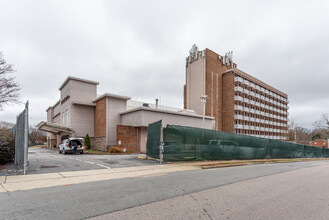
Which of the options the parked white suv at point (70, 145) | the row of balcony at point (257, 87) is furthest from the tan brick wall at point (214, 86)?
the parked white suv at point (70, 145)

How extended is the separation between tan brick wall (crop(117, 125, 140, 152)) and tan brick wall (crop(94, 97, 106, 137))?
328 centimetres

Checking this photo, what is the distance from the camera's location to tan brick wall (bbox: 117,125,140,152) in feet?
79.2

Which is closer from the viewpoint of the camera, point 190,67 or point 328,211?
point 328,211

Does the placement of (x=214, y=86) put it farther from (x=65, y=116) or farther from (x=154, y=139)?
(x=154, y=139)

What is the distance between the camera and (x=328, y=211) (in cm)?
462

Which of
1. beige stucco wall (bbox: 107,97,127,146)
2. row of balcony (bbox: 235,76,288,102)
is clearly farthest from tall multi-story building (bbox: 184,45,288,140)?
beige stucco wall (bbox: 107,97,127,146)

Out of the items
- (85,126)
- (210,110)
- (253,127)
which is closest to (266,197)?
(85,126)

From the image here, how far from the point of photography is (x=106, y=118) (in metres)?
26.2

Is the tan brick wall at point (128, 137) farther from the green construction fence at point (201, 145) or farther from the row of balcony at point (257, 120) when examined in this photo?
the row of balcony at point (257, 120)

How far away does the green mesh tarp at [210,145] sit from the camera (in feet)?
41.6

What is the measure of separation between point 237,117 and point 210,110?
10.1m

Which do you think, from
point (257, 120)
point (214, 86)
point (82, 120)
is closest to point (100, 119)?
point (82, 120)

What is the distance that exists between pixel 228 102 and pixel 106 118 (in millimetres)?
34909

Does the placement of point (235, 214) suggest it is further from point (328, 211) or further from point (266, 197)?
point (328, 211)
